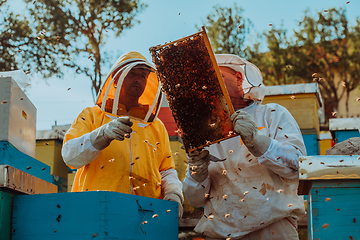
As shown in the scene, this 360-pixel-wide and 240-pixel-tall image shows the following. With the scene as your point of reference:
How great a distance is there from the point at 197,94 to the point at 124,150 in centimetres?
95

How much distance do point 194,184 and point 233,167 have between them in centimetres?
29

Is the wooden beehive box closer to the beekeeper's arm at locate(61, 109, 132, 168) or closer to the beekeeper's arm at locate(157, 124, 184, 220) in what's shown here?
the beekeeper's arm at locate(157, 124, 184, 220)

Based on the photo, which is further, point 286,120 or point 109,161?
point 109,161

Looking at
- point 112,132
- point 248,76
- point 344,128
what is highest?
point 248,76

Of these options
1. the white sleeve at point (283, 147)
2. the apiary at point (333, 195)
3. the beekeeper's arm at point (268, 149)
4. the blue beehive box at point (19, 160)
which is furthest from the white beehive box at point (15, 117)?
the apiary at point (333, 195)

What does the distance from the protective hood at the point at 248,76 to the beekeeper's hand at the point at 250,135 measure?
0.36 m

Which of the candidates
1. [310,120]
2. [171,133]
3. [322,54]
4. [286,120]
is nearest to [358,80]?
[322,54]

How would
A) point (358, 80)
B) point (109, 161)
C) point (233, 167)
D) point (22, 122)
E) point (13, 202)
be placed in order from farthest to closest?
point (358, 80) < point (109, 161) < point (22, 122) < point (233, 167) < point (13, 202)

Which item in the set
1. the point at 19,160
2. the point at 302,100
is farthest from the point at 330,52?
the point at 19,160

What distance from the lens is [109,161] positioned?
9.91 feet

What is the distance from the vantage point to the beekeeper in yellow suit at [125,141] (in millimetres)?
2900

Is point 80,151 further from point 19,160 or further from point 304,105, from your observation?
point 304,105

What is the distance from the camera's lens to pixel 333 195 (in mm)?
1848

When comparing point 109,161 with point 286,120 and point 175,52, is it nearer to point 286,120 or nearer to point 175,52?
point 175,52
